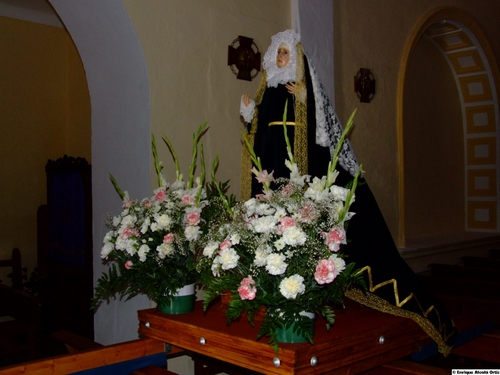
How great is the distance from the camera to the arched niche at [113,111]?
134 inches

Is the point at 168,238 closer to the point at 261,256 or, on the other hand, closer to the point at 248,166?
the point at 261,256

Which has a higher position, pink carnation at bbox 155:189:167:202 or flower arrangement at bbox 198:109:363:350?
pink carnation at bbox 155:189:167:202

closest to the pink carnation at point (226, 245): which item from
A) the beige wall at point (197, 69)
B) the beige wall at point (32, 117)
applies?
the beige wall at point (197, 69)

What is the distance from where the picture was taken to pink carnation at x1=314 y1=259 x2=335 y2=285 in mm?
1879

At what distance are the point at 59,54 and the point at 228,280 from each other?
472cm

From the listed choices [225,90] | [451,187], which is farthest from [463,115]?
[225,90]

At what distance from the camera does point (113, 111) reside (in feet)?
11.9

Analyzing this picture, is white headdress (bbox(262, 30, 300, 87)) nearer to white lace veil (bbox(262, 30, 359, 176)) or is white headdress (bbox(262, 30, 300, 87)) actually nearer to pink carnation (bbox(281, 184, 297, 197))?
white lace veil (bbox(262, 30, 359, 176))

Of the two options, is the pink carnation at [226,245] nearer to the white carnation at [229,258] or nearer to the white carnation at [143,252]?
the white carnation at [229,258]

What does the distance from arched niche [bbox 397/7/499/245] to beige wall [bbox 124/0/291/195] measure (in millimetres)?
2915

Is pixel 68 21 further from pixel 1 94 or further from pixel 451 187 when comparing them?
pixel 451 187

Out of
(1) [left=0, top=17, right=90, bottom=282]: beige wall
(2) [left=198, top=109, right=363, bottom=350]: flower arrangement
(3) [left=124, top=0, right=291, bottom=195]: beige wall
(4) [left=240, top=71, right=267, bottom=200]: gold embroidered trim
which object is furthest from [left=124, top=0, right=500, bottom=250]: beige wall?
(1) [left=0, top=17, right=90, bottom=282]: beige wall

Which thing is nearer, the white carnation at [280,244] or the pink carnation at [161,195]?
the white carnation at [280,244]

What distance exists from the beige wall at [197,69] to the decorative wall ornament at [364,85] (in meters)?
1.18
